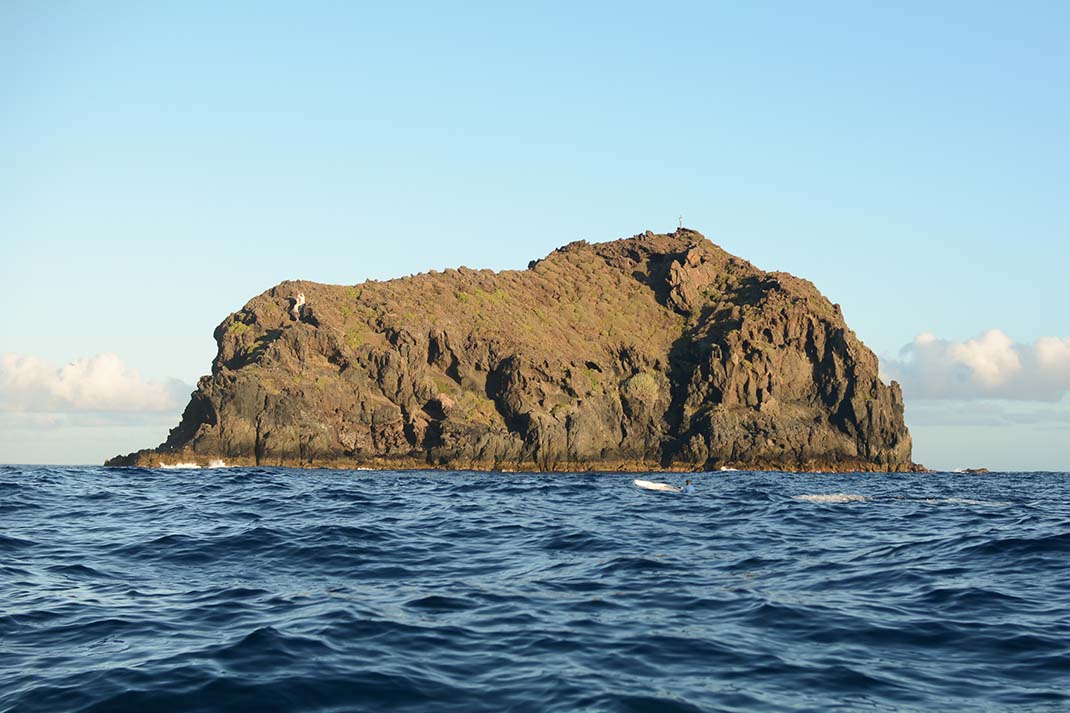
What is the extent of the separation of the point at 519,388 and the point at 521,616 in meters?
127

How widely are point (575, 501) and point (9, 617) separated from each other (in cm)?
2467

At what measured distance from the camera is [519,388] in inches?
5512

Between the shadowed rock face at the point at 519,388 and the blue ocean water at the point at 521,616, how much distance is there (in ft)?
343

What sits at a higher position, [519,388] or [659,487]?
[519,388]

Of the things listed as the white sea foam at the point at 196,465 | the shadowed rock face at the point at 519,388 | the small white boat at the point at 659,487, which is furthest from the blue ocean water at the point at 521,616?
the shadowed rock face at the point at 519,388

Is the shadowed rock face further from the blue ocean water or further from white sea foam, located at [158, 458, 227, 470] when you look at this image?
the blue ocean water

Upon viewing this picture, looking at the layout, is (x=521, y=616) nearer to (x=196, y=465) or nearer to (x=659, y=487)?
(x=659, y=487)

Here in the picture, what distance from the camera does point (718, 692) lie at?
31.1 ft

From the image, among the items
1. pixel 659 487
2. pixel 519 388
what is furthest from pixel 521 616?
pixel 519 388

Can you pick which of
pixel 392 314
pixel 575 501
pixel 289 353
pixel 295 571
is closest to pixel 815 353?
pixel 392 314

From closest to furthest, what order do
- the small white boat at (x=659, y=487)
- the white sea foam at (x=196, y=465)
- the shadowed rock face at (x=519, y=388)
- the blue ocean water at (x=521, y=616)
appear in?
the blue ocean water at (x=521, y=616)
the small white boat at (x=659, y=487)
the white sea foam at (x=196, y=465)
the shadowed rock face at (x=519, y=388)

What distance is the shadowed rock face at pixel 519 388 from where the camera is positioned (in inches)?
4961

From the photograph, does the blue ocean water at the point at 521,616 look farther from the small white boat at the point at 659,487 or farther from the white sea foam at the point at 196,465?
the white sea foam at the point at 196,465

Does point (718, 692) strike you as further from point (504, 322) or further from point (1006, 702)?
point (504, 322)
